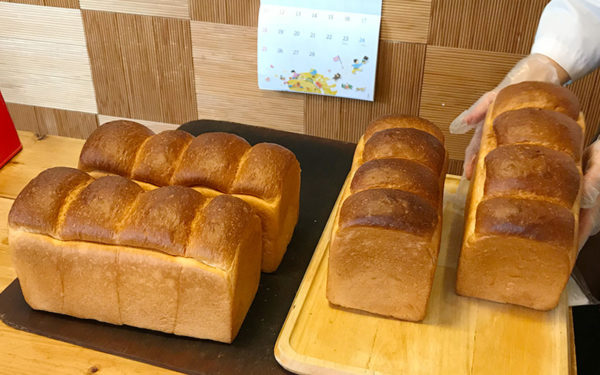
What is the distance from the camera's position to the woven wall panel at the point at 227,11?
175 cm

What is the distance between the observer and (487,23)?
1.59 metres

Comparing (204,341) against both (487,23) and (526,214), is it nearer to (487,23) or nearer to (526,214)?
(526,214)

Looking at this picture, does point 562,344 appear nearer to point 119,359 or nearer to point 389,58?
point 119,359

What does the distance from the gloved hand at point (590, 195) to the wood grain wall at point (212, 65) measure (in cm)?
53

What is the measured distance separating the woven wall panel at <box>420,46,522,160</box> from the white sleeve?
0.19m

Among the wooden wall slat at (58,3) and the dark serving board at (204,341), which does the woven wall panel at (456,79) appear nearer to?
the dark serving board at (204,341)

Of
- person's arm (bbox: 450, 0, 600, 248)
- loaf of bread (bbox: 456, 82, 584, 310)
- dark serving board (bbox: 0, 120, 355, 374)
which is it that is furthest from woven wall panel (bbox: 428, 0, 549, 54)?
dark serving board (bbox: 0, 120, 355, 374)

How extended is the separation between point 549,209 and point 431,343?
0.32 metres

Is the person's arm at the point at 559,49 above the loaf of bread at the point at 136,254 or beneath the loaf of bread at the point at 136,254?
above

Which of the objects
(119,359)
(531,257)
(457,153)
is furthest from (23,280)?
(457,153)

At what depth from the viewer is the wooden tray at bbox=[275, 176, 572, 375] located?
0.95 m

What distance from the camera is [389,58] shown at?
1726 mm

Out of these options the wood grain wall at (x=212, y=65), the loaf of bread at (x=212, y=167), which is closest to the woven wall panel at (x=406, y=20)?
the wood grain wall at (x=212, y=65)

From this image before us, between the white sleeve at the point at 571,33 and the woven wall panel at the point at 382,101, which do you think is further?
the woven wall panel at the point at 382,101
